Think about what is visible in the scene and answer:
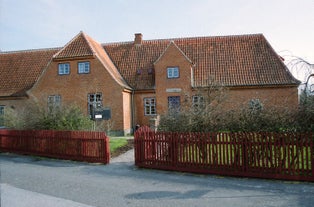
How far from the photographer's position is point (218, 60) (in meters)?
23.1

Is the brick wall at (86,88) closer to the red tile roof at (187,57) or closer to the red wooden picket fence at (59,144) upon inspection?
the red tile roof at (187,57)

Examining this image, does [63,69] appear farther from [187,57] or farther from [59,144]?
[59,144]

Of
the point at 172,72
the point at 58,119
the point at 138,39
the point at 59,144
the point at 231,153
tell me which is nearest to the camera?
the point at 231,153

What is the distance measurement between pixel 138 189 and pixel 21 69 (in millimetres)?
24319

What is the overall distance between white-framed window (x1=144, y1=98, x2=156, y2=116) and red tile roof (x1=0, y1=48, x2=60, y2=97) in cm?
1115

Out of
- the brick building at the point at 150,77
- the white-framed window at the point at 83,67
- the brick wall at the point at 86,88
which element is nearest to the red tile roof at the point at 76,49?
the brick building at the point at 150,77

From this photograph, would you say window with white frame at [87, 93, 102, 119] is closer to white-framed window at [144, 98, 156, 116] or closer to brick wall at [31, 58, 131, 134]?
A: brick wall at [31, 58, 131, 134]

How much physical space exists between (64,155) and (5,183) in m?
3.70

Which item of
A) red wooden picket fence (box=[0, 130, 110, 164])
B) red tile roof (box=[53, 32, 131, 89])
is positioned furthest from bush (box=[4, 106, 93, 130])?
red tile roof (box=[53, 32, 131, 89])

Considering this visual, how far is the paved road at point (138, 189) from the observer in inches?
244

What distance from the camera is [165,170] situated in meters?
9.27

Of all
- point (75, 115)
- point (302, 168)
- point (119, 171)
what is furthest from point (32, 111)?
point (302, 168)

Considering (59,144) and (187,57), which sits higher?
(187,57)

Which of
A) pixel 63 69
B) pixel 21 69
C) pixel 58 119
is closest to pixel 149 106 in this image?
pixel 63 69
